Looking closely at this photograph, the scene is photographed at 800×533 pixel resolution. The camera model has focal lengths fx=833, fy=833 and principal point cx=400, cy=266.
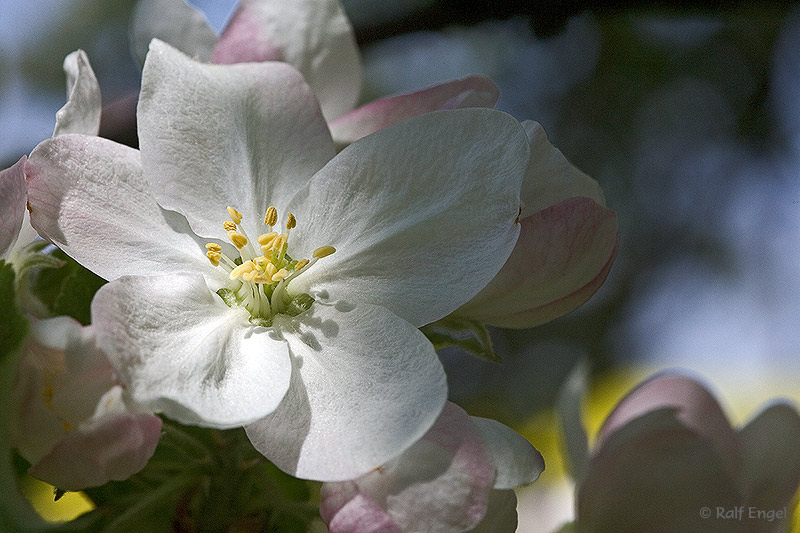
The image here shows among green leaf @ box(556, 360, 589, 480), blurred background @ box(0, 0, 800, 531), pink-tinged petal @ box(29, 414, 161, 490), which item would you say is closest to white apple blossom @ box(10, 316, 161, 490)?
pink-tinged petal @ box(29, 414, 161, 490)

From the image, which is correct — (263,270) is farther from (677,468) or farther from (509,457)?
(677,468)

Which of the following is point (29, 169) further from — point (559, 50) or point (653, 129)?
point (653, 129)

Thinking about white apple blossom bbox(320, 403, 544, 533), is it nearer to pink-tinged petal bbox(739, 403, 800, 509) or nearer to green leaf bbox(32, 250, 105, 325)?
green leaf bbox(32, 250, 105, 325)

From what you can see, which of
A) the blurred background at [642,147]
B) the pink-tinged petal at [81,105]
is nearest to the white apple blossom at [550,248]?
the pink-tinged petal at [81,105]

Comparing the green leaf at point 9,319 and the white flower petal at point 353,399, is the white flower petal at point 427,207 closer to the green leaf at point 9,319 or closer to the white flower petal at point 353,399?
the white flower petal at point 353,399

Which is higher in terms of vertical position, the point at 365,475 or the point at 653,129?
the point at 365,475

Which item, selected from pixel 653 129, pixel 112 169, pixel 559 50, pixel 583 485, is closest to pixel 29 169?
pixel 112 169

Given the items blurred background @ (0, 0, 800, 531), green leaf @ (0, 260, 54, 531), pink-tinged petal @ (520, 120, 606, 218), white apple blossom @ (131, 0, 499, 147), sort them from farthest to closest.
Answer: blurred background @ (0, 0, 800, 531) < white apple blossom @ (131, 0, 499, 147) < pink-tinged petal @ (520, 120, 606, 218) < green leaf @ (0, 260, 54, 531)
